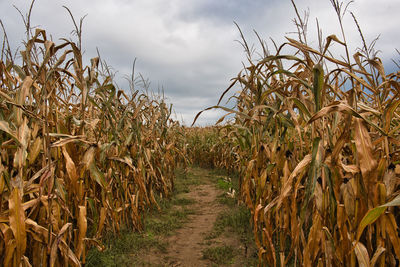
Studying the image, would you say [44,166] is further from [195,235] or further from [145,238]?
[195,235]

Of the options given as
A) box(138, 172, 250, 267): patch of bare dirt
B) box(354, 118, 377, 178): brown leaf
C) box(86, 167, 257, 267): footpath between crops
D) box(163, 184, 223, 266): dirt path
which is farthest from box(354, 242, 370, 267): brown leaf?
box(163, 184, 223, 266): dirt path

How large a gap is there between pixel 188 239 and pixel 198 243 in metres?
0.19

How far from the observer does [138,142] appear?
3.47 meters

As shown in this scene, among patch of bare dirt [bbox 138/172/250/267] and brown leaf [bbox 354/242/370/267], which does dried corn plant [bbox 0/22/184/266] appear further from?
brown leaf [bbox 354/242/370/267]

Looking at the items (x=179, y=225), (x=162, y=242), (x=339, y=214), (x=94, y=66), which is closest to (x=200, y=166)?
(x=179, y=225)

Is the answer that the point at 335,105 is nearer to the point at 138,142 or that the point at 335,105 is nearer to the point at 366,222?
the point at 366,222

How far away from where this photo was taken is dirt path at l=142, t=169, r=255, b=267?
2.95 metres

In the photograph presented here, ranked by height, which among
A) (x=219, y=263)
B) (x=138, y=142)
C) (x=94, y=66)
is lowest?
(x=219, y=263)

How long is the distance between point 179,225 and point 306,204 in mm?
2907

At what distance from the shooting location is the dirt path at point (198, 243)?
2.95 metres

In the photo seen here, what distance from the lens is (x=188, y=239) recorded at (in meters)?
3.60

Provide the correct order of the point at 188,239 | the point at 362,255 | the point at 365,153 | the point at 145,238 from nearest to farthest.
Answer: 1. the point at 365,153
2. the point at 362,255
3. the point at 145,238
4. the point at 188,239

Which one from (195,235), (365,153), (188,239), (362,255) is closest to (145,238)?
(188,239)

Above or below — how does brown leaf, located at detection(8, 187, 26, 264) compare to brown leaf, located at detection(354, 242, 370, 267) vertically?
above
